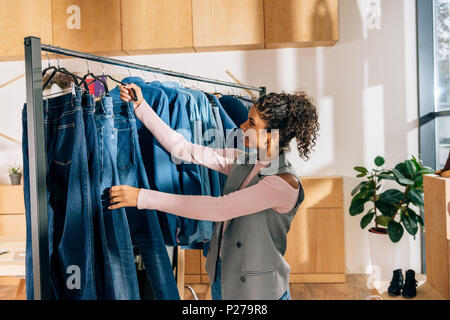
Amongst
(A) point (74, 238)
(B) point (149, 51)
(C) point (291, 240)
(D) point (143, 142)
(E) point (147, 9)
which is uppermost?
(E) point (147, 9)

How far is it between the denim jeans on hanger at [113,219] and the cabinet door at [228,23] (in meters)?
2.06

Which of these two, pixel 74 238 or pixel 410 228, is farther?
pixel 410 228

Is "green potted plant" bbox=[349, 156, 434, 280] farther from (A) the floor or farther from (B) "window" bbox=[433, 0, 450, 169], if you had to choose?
(B) "window" bbox=[433, 0, 450, 169]

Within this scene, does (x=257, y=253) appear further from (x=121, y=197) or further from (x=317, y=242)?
(x=317, y=242)

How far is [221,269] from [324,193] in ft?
5.93

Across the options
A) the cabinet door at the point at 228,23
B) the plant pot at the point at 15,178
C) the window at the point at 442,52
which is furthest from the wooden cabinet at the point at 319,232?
the plant pot at the point at 15,178

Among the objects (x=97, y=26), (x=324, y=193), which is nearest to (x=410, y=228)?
(x=324, y=193)

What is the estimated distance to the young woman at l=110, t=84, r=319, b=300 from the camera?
1348 mm

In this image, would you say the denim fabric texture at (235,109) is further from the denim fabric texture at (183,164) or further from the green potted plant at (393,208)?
the green potted plant at (393,208)

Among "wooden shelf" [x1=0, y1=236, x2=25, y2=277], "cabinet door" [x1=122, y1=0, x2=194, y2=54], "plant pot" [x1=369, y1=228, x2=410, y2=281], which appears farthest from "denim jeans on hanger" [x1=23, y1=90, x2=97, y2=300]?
"plant pot" [x1=369, y1=228, x2=410, y2=281]

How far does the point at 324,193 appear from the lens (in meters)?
3.05

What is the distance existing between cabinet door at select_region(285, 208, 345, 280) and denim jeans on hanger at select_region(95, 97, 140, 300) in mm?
1994

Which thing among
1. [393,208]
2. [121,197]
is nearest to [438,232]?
[393,208]

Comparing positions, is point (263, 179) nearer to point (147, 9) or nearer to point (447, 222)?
point (447, 222)
